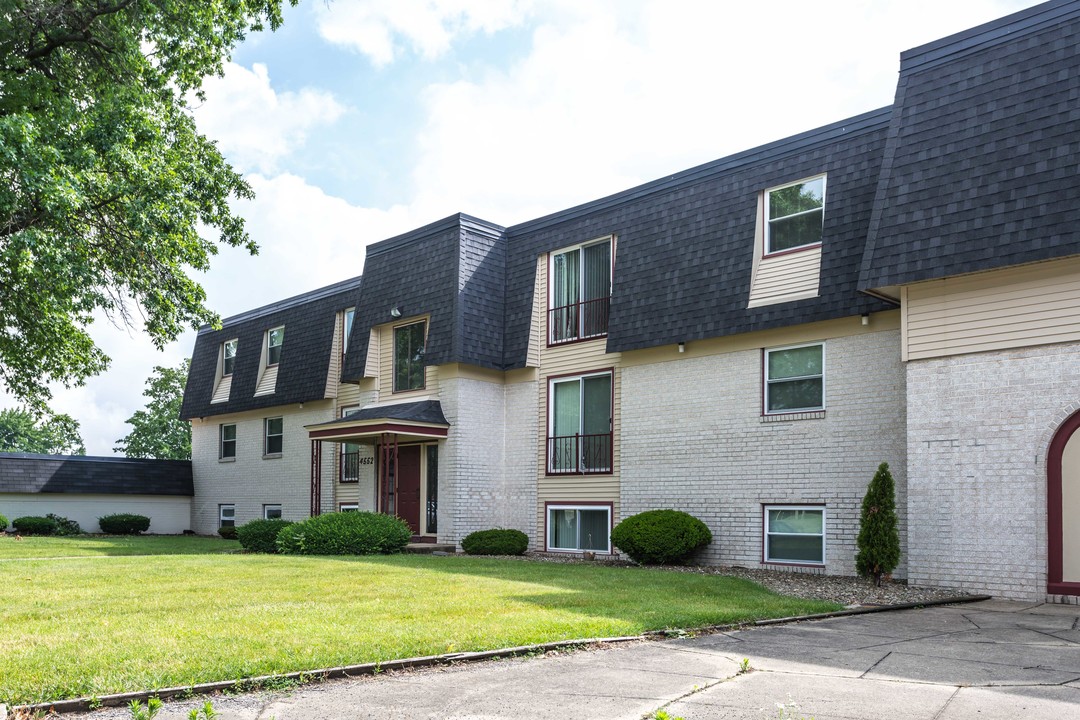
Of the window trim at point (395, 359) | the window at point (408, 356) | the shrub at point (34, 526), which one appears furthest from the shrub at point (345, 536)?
the shrub at point (34, 526)

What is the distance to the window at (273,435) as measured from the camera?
2773 centimetres

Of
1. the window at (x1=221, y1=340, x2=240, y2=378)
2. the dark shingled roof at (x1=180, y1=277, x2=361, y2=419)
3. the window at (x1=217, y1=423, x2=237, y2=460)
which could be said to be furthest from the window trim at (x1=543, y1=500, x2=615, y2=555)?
the window at (x1=221, y1=340, x2=240, y2=378)

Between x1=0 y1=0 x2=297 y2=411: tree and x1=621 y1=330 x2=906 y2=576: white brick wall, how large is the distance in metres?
8.58

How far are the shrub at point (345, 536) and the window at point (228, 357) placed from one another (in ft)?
43.7

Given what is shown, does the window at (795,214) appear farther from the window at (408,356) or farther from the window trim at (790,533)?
the window at (408,356)

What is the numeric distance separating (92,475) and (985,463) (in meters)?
27.3

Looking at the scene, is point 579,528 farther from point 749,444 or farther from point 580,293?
point 580,293

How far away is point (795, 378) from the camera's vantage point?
15.8 m

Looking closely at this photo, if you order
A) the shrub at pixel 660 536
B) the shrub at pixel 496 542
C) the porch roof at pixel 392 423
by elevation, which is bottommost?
the shrub at pixel 496 542

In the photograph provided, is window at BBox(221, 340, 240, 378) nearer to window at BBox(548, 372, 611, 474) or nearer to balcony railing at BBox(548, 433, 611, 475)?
window at BBox(548, 372, 611, 474)

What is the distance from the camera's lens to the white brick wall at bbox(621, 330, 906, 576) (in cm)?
1450

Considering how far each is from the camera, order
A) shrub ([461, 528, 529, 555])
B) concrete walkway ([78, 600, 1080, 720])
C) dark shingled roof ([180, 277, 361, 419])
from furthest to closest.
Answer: dark shingled roof ([180, 277, 361, 419]) → shrub ([461, 528, 529, 555]) → concrete walkway ([78, 600, 1080, 720])

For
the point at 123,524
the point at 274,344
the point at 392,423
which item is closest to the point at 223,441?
the point at 123,524

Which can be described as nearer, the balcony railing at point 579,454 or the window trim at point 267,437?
the balcony railing at point 579,454
